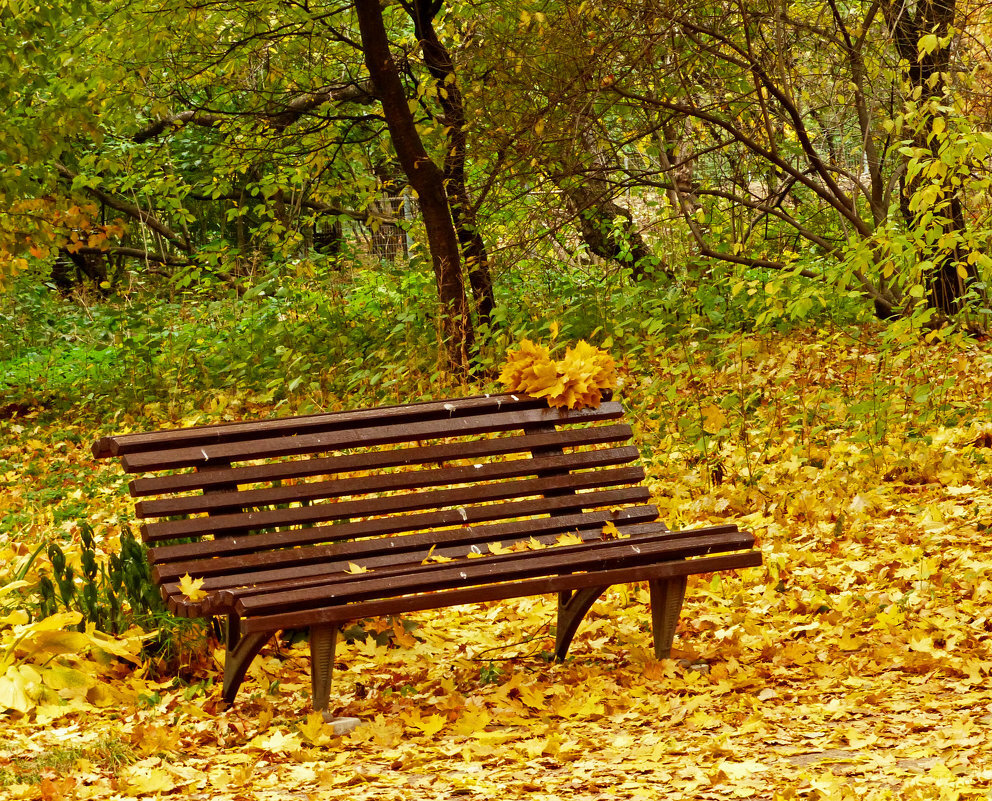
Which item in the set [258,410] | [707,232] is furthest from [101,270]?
[707,232]

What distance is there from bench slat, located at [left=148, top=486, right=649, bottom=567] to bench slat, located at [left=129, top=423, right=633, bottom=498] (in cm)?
19

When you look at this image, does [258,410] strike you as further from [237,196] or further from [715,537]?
[237,196]

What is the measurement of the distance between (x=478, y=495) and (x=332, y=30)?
264 inches

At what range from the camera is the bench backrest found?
157 inches

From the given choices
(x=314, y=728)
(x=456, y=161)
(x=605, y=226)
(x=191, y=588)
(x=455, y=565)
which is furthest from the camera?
(x=605, y=226)

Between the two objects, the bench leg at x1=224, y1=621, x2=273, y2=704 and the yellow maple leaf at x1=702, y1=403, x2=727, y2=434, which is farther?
the yellow maple leaf at x1=702, y1=403, x2=727, y2=434

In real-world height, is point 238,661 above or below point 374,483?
below

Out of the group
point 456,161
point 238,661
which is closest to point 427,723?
point 238,661

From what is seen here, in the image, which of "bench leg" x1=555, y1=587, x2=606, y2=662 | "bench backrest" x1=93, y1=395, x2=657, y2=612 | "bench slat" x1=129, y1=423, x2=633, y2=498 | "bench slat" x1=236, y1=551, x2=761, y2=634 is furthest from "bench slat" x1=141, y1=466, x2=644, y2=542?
"bench slat" x1=236, y1=551, x2=761, y2=634

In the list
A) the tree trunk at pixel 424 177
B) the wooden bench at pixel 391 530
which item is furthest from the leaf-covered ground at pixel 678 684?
the tree trunk at pixel 424 177

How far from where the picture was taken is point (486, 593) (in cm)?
368

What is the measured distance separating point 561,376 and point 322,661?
1.54m

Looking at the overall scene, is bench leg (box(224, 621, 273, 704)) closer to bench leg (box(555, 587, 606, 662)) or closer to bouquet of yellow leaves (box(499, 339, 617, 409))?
bench leg (box(555, 587, 606, 662))

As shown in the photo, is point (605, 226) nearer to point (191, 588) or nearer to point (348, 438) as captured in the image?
point (348, 438)
